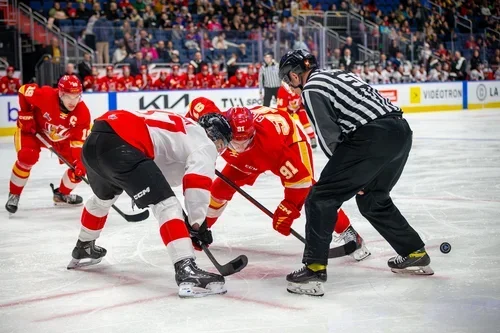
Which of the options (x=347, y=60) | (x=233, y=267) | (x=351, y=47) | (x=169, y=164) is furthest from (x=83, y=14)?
(x=233, y=267)

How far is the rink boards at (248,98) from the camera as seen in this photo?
46.2 feet

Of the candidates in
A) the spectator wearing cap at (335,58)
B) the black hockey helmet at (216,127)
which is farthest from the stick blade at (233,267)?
the spectator wearing cap at (335,58)

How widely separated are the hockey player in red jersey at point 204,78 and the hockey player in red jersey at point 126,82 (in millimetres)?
1403

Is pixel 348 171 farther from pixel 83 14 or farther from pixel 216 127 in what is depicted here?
pixel 83 14

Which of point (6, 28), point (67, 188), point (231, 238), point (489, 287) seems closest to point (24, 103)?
point (67, 188)

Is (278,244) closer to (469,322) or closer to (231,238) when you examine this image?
(231,238)

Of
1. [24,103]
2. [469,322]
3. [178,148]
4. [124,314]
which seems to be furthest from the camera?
[24,103]

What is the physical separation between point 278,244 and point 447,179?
3.17 m

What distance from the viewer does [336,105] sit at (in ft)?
11.8

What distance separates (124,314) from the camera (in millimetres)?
3396

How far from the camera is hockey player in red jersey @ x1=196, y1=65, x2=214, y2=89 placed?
16016 mm

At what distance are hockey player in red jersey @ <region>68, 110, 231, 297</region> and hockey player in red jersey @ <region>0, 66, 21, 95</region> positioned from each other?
402 inches

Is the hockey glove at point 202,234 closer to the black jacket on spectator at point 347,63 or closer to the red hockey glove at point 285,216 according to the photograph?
the red hockey glove at point 285,216

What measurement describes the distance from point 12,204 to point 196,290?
10.6 ft
